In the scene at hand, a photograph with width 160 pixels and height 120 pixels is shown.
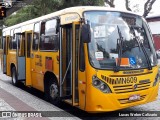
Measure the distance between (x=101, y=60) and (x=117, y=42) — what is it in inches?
25.5

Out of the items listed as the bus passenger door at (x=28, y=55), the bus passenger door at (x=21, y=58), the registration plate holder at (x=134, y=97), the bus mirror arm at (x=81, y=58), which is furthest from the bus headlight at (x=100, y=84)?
the bus passenger door at (x=21, y=58)

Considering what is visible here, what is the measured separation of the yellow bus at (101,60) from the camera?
7.08m

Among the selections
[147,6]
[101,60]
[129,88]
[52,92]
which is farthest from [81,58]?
[147,6]

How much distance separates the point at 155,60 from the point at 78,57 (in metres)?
2.06

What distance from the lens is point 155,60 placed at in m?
8.10

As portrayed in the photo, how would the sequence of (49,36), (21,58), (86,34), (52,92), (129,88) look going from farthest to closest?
(21,58) < (49,36) < (52,92) < (129,88) < (86,34)

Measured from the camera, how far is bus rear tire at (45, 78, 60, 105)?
895cm

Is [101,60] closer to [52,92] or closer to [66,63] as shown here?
[66,63]

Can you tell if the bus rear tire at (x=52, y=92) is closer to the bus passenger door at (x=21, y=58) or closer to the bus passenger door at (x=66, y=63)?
the bus passenger door at (x=66, y=63)

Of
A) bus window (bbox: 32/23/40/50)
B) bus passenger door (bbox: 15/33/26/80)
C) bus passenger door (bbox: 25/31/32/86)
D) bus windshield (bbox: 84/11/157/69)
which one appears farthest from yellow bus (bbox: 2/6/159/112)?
bus passenger door (bbox: 15/33/26/80)

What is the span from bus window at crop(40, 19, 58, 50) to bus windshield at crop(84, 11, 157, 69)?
170 centimetres

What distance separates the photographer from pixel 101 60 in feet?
23.7

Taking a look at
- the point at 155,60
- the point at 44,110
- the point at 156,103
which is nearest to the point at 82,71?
the point at 44,110

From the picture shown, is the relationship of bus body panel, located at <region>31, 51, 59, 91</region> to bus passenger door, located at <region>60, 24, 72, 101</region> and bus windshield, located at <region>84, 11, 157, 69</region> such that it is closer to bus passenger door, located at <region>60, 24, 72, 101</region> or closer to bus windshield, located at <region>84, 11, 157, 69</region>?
bus passenger door, located at <region>60, 24, 72, 101</region>
